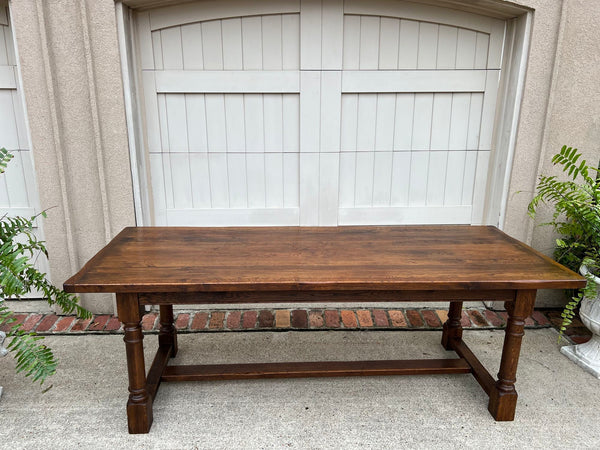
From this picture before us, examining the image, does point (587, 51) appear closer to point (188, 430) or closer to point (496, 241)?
point (496, 241)

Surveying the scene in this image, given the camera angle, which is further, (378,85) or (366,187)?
(366,187)

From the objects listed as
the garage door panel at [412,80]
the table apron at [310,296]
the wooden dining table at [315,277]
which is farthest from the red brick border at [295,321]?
the garage door panel at [412,80]

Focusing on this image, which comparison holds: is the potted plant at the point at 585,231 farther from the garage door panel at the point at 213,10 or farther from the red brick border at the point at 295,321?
the garage door panel at the point at 213,10

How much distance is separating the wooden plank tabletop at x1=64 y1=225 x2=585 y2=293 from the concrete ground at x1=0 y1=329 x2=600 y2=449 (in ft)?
2.65

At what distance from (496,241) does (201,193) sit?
2.14m

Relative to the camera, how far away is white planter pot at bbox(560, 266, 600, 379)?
257 cm

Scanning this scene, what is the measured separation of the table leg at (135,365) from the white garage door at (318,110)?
56.4 inches

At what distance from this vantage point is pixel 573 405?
7.57ft

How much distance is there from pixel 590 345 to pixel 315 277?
2.07 metres

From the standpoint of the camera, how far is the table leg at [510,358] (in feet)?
6.62

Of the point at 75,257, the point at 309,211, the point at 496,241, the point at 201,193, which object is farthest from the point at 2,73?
the point at 496,241

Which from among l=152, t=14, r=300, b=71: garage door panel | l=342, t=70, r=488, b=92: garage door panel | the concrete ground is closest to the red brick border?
the concrete ground

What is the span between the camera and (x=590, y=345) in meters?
2.70

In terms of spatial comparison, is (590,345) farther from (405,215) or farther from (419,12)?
(419,12)
